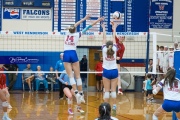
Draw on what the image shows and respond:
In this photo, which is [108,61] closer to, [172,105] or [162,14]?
[172,105]

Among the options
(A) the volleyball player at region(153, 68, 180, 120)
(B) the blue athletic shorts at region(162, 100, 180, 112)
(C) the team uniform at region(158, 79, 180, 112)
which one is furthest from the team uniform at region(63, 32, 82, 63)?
(B) the blue athletic shorts at region(162, 100, 180, 112)

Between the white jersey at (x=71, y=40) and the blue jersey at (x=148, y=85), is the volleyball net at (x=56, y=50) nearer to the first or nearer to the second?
the blue jersey at (x=148, y=85)

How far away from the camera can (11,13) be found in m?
21.7

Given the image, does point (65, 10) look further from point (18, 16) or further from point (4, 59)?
point (4, 59)

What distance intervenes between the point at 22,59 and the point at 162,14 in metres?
7.66

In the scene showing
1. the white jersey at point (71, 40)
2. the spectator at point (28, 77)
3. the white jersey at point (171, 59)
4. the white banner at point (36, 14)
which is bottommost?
the spectator at point (28, 77)

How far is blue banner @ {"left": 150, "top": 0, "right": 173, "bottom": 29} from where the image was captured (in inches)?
888

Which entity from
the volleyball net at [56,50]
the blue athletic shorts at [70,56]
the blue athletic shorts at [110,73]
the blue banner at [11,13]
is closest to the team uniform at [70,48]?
the blue athletic shorts at [70,56]

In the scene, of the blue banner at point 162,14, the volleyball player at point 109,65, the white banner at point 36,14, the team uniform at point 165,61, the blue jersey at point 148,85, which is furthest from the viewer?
the blue banner at point 162,14

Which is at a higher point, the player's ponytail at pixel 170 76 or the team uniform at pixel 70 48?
the team uniform at pixel 70 48

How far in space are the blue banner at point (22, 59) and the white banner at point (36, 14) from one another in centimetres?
202

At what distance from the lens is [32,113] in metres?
12.5

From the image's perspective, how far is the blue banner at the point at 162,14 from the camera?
22.5 m

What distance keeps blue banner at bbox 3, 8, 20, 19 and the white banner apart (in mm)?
253
